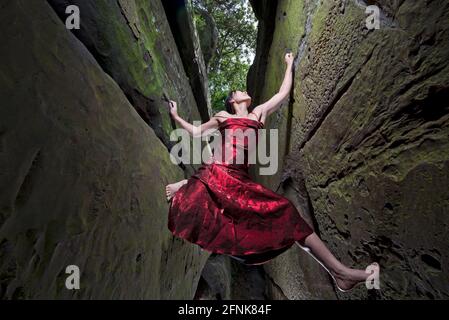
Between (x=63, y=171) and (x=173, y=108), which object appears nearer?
(x=63, y=171)

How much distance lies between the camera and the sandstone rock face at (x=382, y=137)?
3.71 feet

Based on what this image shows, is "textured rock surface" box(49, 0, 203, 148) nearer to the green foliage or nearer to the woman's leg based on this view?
the woman's leg

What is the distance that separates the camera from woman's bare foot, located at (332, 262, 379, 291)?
5.43 feet

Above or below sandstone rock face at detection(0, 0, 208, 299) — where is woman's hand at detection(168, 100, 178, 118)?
above

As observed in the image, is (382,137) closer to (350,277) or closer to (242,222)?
(350,277)

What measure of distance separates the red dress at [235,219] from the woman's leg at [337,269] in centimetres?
9

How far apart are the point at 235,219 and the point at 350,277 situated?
881 millimetres

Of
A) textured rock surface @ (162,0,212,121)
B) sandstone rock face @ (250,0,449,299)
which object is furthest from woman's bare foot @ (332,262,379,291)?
textured rock surface @ (162,0,212,121)

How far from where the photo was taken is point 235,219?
193 cm

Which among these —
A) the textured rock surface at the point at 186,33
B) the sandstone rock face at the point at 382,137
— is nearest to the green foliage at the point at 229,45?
the textured rock surface at the point at 186,33

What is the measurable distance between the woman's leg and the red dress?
86 mm

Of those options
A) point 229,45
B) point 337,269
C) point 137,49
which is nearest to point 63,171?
point 137,49

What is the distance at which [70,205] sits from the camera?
134cm
